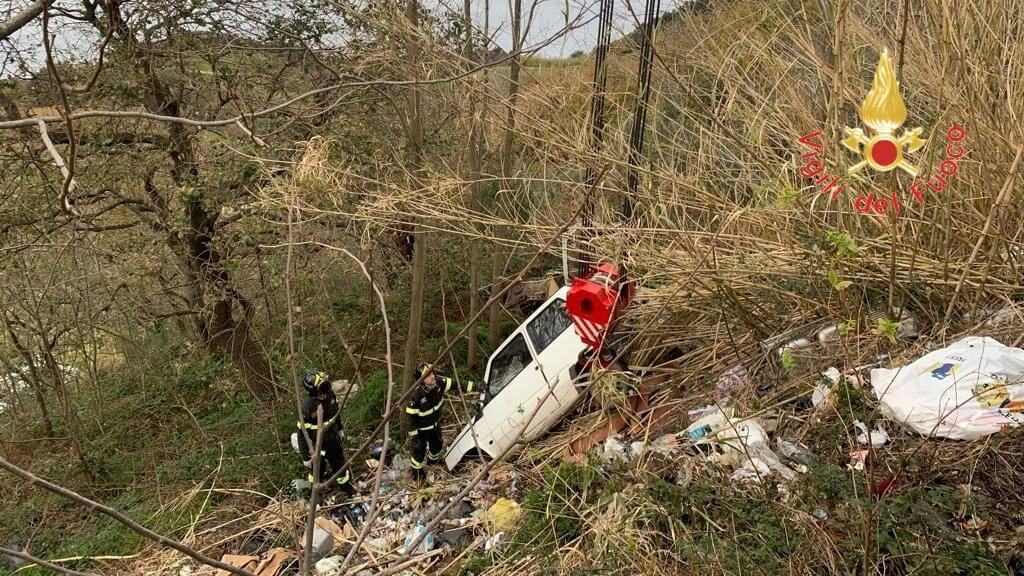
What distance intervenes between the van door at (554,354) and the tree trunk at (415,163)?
134 cm

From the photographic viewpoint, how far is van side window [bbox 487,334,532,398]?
212 inches

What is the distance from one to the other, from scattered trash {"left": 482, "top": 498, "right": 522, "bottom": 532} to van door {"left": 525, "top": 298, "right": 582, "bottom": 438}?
0.76 meters

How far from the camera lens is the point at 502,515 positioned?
4.11m

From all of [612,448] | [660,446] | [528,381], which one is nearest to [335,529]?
[528,381]

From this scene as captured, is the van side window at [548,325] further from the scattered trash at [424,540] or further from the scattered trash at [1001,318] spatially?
the scattered trash at [1001,318]

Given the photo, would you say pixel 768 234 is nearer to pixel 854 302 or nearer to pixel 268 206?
pixel 854 302

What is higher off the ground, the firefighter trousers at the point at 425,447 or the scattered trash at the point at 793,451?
the scattered trash at the point at 793,451

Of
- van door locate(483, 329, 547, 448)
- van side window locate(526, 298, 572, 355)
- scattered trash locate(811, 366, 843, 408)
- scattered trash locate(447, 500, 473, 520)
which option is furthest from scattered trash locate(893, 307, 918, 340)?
scattered trash locate(447, 500, 473, 520)

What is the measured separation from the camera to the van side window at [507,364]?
5.39m

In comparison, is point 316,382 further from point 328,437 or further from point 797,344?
point 797,344

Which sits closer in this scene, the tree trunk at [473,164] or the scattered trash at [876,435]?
the scattered trash at [876,435]

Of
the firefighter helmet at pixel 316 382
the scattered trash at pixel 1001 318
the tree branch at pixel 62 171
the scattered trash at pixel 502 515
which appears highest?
the tree branch at pixel 62 171

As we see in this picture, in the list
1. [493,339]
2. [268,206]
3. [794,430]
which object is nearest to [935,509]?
[794,430]

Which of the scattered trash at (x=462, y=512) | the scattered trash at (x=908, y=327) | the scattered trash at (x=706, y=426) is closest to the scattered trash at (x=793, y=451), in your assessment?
the scattered trash at (x=706, y=426)
